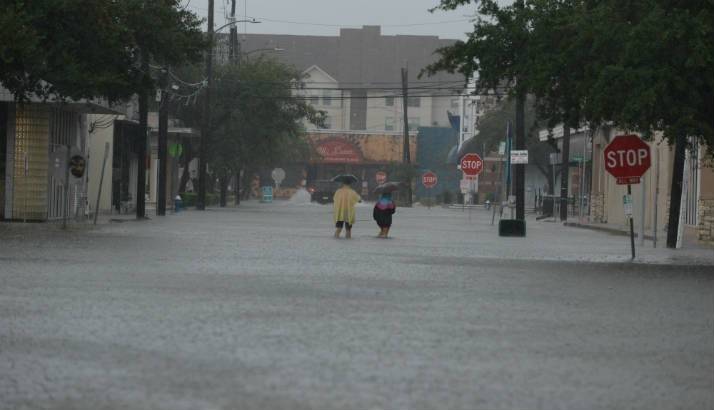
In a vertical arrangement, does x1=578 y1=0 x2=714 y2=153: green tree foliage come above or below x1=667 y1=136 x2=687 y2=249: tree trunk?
above

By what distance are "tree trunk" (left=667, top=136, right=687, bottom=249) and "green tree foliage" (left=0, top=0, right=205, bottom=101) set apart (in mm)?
12180

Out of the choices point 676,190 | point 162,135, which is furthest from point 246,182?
point 676,190

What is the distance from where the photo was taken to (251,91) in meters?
82.6

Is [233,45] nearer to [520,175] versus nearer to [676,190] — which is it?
[520,175]

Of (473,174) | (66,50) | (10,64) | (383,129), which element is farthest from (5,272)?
(383,129)

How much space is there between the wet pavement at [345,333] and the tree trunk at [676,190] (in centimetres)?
873

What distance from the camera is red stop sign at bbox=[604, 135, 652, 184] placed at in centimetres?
2981

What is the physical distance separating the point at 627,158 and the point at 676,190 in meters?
5.02

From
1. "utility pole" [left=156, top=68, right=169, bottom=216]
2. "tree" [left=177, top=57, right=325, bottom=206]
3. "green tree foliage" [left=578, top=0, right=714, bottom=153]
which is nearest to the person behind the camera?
"green tree foliage" [left=578, top=0, right=714, bottom=153]

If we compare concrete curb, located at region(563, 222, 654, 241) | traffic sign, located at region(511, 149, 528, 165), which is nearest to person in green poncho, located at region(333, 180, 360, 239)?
concrete curb, located at region(563, 222, 654, 241)

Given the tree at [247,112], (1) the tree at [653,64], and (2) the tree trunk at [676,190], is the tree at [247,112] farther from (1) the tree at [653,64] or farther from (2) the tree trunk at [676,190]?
(1) the tree at [653,64]

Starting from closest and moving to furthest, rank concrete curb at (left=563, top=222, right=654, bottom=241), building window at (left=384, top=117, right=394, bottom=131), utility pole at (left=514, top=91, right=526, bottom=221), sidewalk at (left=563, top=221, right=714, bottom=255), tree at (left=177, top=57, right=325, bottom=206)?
sidewalk at (left=563, top=221, right=714, bottom=255)
utility pole at (left=514, top=91, right=526, bottom=221)
concrete curb at (left=563, top=222, right=654, bottom=241)
tree at (left=177, top=57, right=325, bottom=206)
building window at (left=384, top=117, right=394, bottom=131)

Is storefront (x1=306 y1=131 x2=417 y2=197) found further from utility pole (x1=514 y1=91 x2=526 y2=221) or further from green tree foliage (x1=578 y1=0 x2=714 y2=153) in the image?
green tree foliage (x1=578 y1=0 x2=714 y2=153)

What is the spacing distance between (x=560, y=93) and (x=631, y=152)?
2.31 meters
